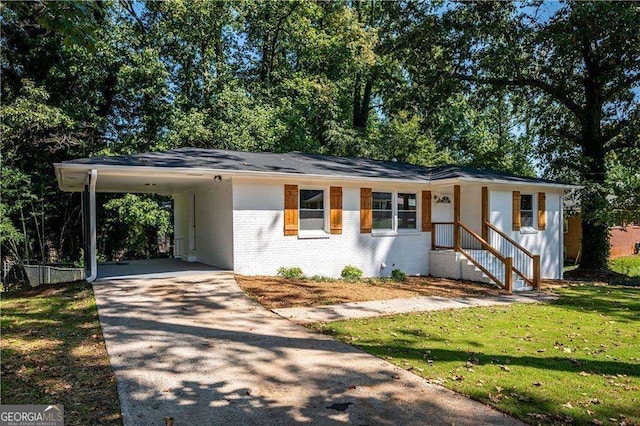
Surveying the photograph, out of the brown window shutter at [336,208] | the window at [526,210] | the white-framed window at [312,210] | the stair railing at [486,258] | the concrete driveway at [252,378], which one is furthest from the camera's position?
→ the window at [526,210]

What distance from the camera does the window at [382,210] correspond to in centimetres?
1378

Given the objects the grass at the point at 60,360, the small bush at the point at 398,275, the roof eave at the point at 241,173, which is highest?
the roof eave at the point at 241,173

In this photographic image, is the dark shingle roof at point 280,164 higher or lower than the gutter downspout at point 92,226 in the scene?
higher

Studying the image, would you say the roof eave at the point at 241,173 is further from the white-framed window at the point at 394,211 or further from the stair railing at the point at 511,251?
the stair railing at the point at 511,251

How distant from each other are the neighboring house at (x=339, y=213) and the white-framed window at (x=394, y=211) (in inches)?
1.3

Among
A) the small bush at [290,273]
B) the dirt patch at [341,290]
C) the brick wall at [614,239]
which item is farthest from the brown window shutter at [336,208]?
the brick wall at [614,239]

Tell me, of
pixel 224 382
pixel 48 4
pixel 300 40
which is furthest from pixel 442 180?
pixel 300 40

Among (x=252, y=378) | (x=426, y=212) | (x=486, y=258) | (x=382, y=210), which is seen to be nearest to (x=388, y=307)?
(x=252, y=378)

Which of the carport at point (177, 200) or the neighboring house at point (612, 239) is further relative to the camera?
the neighboring house at point (612, 239)

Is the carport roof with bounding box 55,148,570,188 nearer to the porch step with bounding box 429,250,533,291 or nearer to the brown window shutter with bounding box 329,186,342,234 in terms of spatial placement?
the brown window shutter with bounding box 329,186,342,234

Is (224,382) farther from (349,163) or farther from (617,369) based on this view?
(349,163)

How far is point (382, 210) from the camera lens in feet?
45.7

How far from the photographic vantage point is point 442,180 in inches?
535

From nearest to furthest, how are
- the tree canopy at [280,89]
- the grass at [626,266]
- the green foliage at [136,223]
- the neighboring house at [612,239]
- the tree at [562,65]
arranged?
the tree at [562,65]
the tree canopy at [280,89]
the green foliage at [136,223]
the grass at [626,266]
the neighboring house at [612,239]
